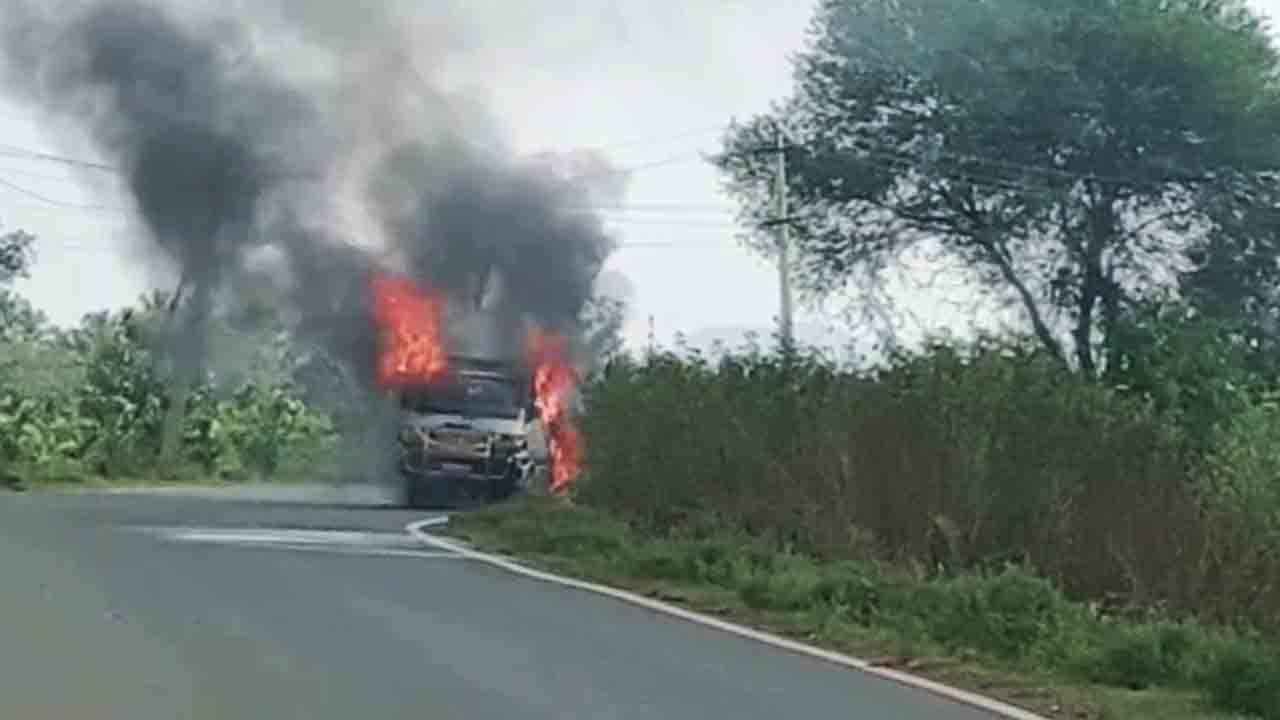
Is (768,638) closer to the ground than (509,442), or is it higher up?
closer to the ground

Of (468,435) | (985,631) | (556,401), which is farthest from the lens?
(468,435)

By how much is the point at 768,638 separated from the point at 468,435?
1013 inches

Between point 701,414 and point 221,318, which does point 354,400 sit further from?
point 701,414

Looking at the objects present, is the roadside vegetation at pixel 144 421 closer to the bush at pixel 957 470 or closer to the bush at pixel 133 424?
the bush at pixel 133 424

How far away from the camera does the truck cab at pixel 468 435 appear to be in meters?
40.6

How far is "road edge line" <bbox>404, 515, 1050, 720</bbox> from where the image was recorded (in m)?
12.0

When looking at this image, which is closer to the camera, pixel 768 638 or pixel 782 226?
pixel 768 638

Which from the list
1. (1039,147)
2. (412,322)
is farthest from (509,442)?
(1039,147)

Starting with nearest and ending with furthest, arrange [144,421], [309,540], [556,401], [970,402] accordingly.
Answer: [970,402]
[309,540]
[556,401]
[144,421]

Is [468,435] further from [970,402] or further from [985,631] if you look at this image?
[985,631]

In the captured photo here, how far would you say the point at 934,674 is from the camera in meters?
13.4

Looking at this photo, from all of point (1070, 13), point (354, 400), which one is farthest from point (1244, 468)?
point (354, 400)

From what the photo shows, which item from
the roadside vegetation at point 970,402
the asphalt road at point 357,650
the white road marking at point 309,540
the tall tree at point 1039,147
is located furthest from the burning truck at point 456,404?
the asphalt road at point 357,650

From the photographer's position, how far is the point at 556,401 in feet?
127
